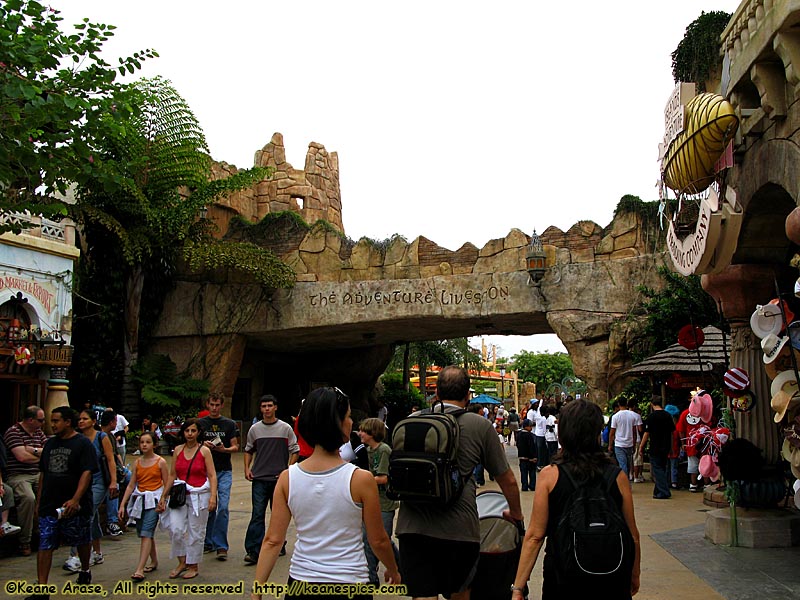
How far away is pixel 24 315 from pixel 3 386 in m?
1.47

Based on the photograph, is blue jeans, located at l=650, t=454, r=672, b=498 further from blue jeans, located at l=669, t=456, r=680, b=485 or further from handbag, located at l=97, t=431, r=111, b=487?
handbag, located at l=97, t=431, r=111, b=487

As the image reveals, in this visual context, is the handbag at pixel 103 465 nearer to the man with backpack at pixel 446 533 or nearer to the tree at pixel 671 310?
the man with backpack at pixel 446 533

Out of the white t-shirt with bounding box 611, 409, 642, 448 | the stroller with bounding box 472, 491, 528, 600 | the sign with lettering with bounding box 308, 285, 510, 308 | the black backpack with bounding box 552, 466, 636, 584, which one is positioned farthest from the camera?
the sign with lettering with bounding box 308, 285, 510, 308

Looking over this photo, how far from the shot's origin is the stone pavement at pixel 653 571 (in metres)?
5.90

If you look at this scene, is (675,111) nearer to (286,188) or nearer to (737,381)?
(737,381)

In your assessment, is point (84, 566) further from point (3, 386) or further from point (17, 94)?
point (3, 386)

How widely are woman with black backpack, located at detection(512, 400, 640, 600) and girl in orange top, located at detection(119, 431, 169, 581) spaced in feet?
13.8

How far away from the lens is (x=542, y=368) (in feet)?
256

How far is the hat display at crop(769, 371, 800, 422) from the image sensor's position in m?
5.84

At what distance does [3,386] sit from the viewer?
15.1 meters

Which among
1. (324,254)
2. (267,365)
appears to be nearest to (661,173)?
(324,254)

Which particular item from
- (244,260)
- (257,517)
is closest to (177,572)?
(257,517)

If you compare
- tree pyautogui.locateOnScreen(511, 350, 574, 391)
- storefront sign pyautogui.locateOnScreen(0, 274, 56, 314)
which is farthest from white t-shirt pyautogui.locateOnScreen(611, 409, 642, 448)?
tree pyautogui.locateOnScreen(511, 350, 574, 391)

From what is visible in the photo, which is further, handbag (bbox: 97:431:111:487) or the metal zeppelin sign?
handbag (bbox: 97:431:111:487)
